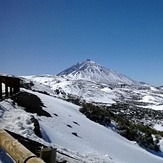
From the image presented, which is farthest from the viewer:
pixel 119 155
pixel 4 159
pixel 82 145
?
pixel 119 155

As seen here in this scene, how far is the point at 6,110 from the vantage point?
46.1ft

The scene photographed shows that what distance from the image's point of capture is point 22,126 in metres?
11.8

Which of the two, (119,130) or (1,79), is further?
(119,130)

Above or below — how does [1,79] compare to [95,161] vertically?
above

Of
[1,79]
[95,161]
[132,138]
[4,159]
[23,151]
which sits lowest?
[132,138]

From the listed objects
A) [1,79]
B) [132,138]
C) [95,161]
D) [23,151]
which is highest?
[1,79]

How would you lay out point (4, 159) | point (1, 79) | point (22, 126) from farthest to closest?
point (1, 79) → point (22, 126) → point (4, 159)

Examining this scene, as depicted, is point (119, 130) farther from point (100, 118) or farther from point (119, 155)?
point (119, 155)

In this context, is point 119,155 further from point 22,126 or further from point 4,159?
point 4,159

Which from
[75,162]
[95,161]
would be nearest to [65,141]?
[95,161]

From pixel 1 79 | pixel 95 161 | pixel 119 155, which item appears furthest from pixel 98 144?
pixel 1 79

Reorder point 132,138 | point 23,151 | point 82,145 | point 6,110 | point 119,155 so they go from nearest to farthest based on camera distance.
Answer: point 23,151
point 6,110
point 82,145
point 119,155
point 132,138

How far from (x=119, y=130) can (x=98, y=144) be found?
12579 millimetres

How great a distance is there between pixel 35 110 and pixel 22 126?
706cm
